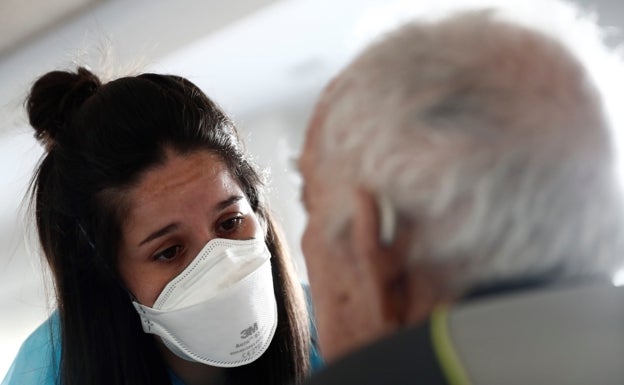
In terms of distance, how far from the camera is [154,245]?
122 centimetres

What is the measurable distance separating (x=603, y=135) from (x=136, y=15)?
6.28 ft

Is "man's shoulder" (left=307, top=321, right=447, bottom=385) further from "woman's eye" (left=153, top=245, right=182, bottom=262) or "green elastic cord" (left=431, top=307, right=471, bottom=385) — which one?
"woman's eye" (left=153, top=245, right=182, bottom=262)

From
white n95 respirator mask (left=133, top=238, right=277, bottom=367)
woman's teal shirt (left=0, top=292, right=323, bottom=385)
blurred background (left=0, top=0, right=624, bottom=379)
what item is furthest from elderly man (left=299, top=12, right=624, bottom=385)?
blurred background (left=0, top=0, right=624, bottom=379)

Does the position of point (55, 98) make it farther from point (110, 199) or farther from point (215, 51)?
point (215, 51)

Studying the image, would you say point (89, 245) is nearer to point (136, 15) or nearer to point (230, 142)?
point (230, 142)

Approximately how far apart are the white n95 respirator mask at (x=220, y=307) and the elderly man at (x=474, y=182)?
57cm

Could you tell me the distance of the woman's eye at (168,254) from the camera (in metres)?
1.23

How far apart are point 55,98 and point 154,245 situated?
1.16 feet

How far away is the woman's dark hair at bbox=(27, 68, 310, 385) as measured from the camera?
1.24m

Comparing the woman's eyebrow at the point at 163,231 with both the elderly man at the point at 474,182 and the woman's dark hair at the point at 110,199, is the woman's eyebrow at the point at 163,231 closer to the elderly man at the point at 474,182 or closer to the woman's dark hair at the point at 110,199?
the woman's dark hair at the point at 110,199

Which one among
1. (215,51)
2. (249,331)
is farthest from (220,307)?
(215,51)

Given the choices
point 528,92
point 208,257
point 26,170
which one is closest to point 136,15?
point 26,170

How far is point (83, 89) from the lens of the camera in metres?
1.36

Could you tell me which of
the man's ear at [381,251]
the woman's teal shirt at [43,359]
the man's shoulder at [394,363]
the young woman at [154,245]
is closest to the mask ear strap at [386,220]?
the man's ear at [381,251]
